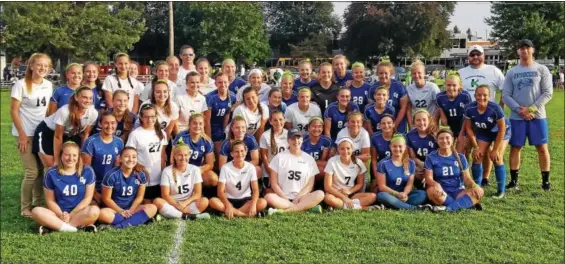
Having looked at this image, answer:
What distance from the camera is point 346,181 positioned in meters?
6.42

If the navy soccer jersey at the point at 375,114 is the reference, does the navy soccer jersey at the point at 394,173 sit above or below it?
below

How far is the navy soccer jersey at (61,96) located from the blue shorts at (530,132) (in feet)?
17.8

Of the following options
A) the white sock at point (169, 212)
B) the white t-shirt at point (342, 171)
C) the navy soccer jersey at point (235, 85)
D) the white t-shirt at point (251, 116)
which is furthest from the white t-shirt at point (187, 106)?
the white t-shirt at point (342, 171)

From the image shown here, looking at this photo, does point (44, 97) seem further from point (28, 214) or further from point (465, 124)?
point (465, 124)

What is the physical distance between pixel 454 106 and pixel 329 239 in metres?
2.84

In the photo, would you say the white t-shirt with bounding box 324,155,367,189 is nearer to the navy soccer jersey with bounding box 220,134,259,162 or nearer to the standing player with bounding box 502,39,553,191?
the navy soccer jersey with bounding box 220,134,259,162

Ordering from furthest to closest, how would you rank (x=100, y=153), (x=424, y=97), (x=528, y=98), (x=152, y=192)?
(x=424, y=97) → (x=528, y=98) → (x=152, y=192) → (x=100, y=153)

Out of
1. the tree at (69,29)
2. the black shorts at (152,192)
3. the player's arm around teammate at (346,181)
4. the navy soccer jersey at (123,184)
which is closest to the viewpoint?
the navy soccer jersey at (123,184)

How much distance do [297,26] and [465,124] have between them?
59654 mm

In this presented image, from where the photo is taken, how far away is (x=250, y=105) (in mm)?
6727

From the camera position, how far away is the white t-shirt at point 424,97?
716cm

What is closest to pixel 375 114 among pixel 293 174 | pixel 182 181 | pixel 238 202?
pixel 293 174

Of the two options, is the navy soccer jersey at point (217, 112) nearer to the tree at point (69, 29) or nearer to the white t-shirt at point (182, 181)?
the white t-shirt at point (182, 181)

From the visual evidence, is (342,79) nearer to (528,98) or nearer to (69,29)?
(528,98)
